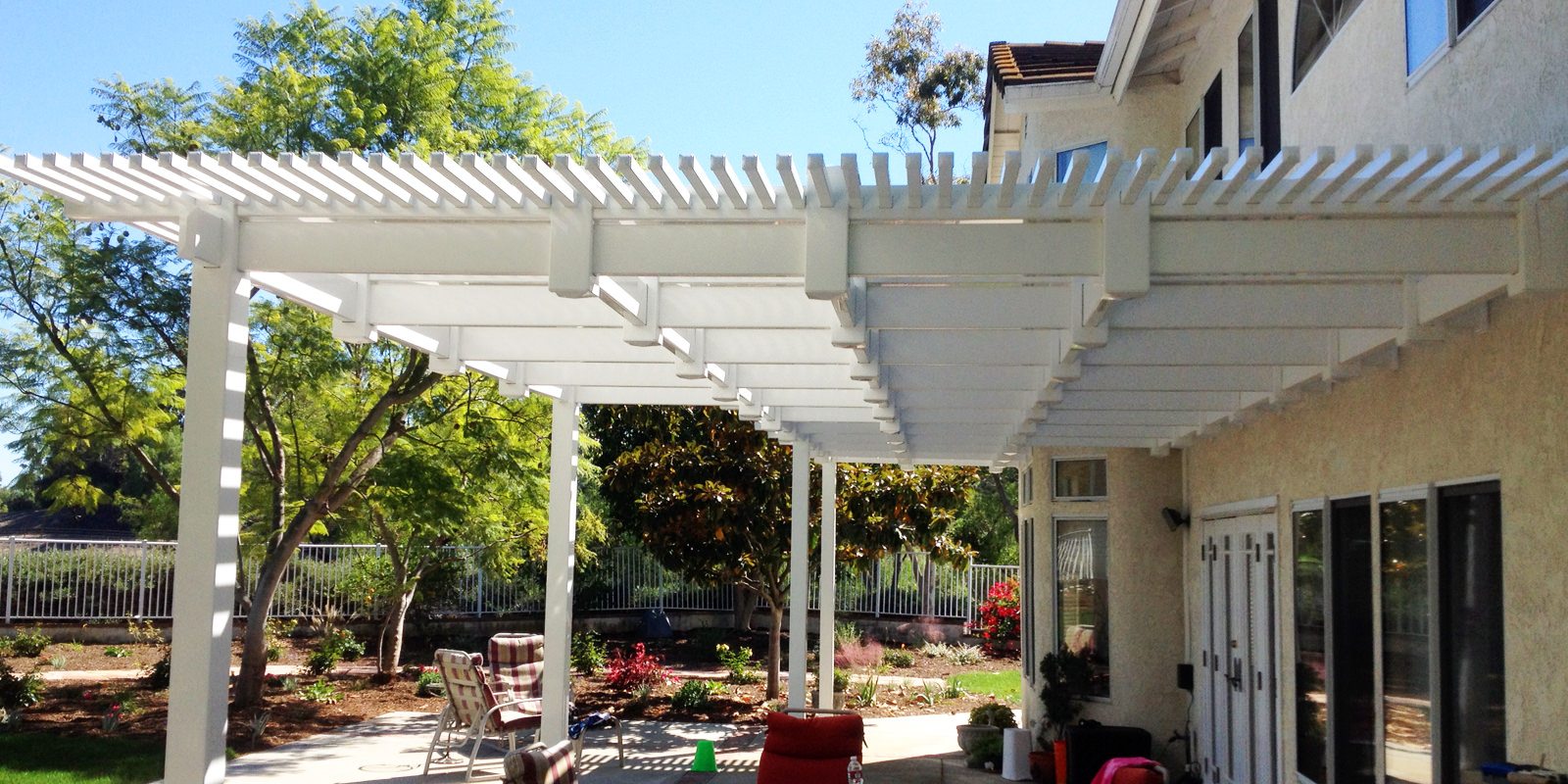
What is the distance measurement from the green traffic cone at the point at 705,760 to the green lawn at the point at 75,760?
4317 millimetres

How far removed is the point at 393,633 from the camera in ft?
53.9

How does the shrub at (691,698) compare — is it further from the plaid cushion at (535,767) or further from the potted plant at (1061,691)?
the plaid cushion at (535,767)

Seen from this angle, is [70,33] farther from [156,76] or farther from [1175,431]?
[1175,431]

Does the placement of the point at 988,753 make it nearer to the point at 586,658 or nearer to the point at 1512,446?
the point at 586,658

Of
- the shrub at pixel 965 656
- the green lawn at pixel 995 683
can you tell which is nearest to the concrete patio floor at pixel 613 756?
the green lawn at pixel 995 683

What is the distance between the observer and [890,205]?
14.7 feet

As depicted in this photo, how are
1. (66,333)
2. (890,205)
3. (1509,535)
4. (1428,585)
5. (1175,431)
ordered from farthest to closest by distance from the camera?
(66,333) → (1175,431) → (1428,585) → (1509,535) → (890,205)

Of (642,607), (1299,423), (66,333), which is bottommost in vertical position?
(642,607)

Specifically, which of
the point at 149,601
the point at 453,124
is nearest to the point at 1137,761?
the point at 453,124

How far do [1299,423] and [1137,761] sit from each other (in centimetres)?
225

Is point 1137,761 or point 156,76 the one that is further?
point 156,76

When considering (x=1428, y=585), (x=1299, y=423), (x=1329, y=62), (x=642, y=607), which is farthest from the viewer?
(x=642, y=607)

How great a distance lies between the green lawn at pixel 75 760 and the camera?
10.1m

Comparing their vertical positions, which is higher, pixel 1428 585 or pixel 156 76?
pixel 156 76
